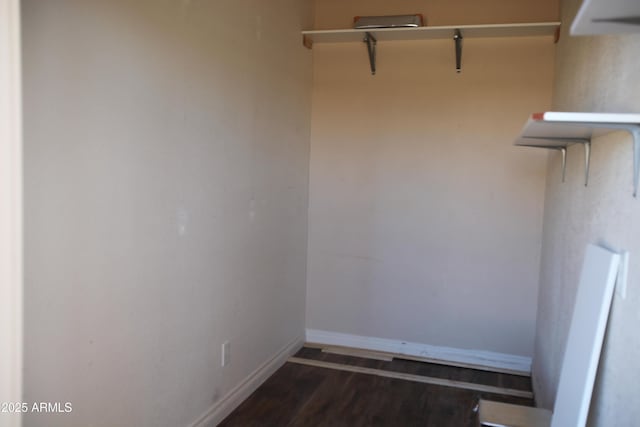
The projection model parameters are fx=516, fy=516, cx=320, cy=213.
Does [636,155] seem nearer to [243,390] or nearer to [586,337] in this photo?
[586,337]

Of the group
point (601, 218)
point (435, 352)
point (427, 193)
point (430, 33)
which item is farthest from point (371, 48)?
point (601, 218)

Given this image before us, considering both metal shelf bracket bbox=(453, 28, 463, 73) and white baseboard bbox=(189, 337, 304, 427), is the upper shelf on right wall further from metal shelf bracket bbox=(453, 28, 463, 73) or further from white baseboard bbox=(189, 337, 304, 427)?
metal shelf bracket bbox=(453, 28, 463, 73)

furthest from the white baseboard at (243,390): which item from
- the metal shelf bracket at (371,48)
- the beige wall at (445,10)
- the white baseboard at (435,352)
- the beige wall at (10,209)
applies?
the beige wall at (445,10)

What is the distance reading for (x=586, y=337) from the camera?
1.46m

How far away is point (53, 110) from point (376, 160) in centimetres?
262

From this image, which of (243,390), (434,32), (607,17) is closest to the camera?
(607,17)

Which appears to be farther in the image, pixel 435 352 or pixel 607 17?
pixel 435 352

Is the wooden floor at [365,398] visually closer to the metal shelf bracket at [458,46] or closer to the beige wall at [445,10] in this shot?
the metal shelf bracket at [458,46]

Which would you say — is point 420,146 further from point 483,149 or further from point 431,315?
point 431,315

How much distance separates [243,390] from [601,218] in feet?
7.06

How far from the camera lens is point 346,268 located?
3.99m

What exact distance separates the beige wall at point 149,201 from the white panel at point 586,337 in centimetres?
153

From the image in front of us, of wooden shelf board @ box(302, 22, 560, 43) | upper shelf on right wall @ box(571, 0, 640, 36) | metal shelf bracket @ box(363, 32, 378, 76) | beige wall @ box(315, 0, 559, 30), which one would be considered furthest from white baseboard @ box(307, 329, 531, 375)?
upper shelf on right wall @ box(571, 0, 640, 36)

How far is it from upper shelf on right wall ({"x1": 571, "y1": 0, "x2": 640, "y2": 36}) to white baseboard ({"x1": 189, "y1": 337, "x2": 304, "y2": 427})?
7.48 feet
